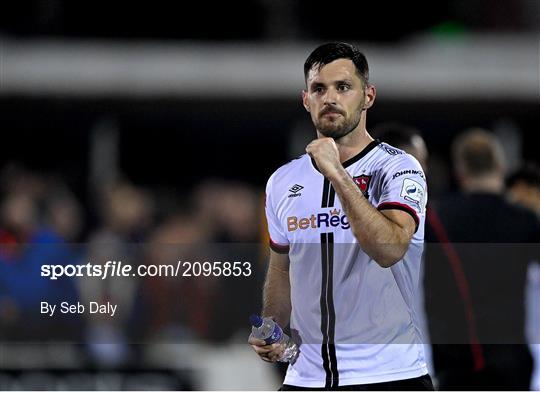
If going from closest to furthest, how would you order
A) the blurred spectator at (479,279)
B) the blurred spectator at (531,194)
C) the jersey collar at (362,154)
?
the jersey collar at (362,154), the blurred spectator at (479,279), the blurred spectator at (531,194)

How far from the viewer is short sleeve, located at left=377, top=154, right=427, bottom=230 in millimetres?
3461

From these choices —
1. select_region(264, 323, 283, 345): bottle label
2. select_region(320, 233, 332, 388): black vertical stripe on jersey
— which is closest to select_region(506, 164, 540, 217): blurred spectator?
select_region(320, 233, 332, 388): black vertical stripe on jersey

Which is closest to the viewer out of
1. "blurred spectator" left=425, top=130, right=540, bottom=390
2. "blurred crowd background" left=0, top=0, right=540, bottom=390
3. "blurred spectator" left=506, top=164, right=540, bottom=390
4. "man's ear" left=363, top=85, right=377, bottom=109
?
"man's ear" left=363, top=85, right=377, bottom=109

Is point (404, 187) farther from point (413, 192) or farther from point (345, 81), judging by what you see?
point (345, 81)

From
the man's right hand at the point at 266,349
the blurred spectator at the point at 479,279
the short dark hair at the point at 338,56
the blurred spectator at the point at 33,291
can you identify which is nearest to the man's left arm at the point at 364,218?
the short dark hair at the point at 338,56

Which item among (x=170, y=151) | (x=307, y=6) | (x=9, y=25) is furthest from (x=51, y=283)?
(x=307, y=6)

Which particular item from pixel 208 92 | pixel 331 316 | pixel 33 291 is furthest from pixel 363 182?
pixel 208 92

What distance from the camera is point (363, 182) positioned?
355cm

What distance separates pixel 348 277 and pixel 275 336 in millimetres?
299

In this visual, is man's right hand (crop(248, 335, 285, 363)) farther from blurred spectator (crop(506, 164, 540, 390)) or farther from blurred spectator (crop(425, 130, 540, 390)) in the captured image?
blurred spectator (crop(506, 164, 540, 390))

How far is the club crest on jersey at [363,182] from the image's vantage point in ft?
11.6

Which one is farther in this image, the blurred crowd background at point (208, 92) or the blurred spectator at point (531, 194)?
the blurred crowd background at point (208, 92)

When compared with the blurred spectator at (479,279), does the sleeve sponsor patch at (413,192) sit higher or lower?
lower

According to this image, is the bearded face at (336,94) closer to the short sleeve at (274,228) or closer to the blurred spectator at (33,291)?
the short sleeve at (274,228)
